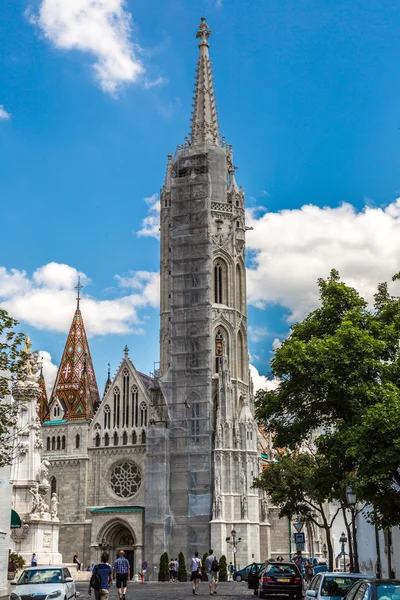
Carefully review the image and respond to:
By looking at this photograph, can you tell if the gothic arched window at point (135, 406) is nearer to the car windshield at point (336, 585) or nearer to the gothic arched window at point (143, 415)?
the gothic arched window at point (143, 415)

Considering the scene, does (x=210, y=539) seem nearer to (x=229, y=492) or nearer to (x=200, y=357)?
(x=229, y=492)

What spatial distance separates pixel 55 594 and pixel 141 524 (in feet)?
128

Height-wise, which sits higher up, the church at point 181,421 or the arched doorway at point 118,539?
the church at point 181,421

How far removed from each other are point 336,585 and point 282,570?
8645 mm

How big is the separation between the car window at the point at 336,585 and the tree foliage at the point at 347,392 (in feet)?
7.92

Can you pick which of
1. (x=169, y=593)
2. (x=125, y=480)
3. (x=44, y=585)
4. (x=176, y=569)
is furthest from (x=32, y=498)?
(x=44, y=585)

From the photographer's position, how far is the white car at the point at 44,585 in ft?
54.6

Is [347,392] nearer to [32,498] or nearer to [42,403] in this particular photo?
[32,498]

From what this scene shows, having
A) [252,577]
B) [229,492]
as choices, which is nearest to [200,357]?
[229,492]

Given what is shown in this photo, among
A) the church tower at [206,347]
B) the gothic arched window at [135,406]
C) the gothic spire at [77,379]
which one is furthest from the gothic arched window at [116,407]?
the church tower at [206,347]

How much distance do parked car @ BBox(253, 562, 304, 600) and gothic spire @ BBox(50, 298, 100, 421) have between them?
3705cm

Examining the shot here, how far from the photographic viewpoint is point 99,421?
194 ft

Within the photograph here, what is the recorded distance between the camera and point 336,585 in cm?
1602

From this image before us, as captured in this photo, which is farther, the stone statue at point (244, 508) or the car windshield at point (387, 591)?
the stone statue at point (244, 508)
